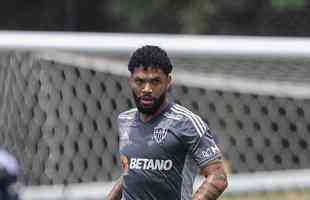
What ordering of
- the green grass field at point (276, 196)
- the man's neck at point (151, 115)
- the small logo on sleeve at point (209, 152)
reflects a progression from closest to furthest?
1. the small logo on sleeve at point (209, 152)
2. the man's neck at point (151, 115)
3. the green grass field at point (276, 196)

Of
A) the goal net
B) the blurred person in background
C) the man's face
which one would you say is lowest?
the goal net

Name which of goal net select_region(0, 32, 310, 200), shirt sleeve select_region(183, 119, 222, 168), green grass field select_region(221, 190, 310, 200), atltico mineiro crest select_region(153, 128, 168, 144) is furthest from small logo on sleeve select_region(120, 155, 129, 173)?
green grass field select_region(221, 190, 310, 200)

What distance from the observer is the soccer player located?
16.0 ft

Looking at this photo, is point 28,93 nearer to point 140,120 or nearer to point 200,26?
point 140,120

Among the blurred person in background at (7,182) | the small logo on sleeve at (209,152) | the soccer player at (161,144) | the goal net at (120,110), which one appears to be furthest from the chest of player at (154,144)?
the goal net at (120,110)

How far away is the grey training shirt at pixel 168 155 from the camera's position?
16.0 ft

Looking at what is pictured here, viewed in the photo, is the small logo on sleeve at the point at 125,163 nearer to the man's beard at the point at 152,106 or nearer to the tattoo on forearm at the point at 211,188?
the man's beard at the point at 152,106

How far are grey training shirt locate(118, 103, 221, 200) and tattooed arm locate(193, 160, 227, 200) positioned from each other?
0.04m

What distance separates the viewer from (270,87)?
7.74 m

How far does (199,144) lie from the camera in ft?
16.0

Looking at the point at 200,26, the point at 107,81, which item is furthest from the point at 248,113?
the point at 200,26

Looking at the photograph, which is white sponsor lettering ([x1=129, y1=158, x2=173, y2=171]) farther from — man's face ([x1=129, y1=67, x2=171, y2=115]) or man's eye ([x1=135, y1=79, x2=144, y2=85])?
man's eye ([x1=135, y1=79, x2=144, y2=85])

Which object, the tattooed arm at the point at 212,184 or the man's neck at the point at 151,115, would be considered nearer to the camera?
the tattooed arm at the point at 212,184

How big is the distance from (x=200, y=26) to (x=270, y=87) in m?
9.05
